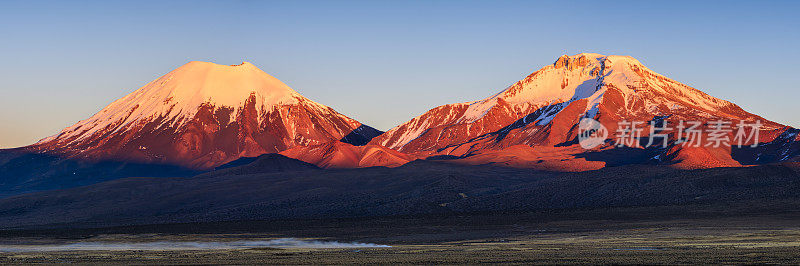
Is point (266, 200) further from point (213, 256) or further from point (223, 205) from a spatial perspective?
point (213, 256)

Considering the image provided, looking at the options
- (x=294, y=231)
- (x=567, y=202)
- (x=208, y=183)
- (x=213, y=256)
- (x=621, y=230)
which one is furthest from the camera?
(x=208, y=183)

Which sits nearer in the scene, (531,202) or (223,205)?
(531,202)

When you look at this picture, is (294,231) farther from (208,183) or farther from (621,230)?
(208,183)

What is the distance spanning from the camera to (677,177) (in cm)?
12425

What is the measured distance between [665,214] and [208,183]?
3836 inches

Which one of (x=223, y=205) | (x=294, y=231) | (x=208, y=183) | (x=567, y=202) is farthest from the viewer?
(x=208, y=183)

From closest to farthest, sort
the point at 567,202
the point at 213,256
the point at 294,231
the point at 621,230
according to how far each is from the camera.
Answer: the point at 213,256 → the point at 621,230 → the point at 294,231 → the point at 567,202

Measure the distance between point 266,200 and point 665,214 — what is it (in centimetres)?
6668

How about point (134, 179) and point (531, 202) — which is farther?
point (134, 179)

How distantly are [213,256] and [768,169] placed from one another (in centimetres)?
9058

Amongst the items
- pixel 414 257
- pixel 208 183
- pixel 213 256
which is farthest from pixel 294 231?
pixel 208 183

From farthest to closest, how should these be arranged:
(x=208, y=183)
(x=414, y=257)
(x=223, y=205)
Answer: (x=208, y=183) < (x=223, y=205) < (x=414, y=257)

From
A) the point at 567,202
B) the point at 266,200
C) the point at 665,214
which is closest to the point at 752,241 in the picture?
the point at 665,214

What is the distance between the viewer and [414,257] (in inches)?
1900
